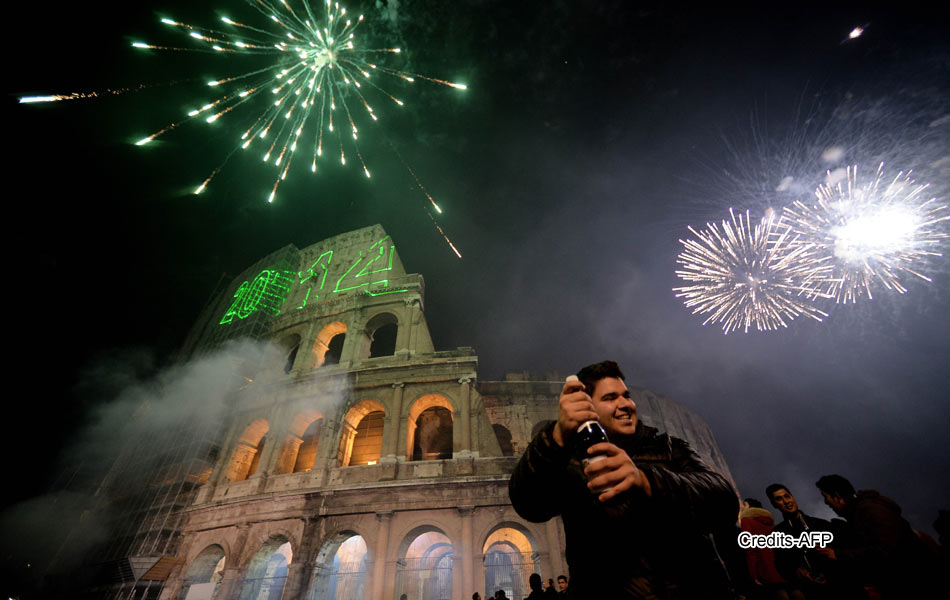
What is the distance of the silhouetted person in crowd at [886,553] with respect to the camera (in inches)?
99.0

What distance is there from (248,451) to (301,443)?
226 centimetres

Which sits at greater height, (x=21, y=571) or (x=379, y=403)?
(x=379, y=403)

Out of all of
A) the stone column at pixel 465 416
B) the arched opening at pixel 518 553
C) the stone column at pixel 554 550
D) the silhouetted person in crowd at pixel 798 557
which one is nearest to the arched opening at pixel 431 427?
the stone column at pixel 465 416

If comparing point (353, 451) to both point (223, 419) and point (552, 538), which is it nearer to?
point (223, 419)

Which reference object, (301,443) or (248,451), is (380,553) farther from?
(248,451)

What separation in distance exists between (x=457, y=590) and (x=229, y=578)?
7.38 metres

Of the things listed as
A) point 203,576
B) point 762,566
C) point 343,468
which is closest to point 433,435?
point 343,468

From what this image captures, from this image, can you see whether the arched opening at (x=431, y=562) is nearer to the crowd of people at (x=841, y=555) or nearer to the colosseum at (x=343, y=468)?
the colosseum at (x=343, y=468)

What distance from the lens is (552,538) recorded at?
10.8 metres

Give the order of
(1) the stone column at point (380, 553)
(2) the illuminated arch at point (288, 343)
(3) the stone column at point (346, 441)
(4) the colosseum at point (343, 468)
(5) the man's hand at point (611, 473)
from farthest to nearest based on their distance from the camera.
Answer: (2) the illuminated arch at point (288, 343) → (3) the stone column at point (346, 441) → (4) the colosseum at point (343, 468) → (1) the stone column at point (380, 553) → (5) the man's hand at point (611, 473)

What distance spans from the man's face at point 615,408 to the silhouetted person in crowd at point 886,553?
261 cm

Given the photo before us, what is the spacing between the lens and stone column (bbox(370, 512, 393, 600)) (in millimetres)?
10192

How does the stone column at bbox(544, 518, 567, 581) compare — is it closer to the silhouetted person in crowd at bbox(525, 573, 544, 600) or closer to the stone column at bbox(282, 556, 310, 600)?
the silhouetted person in crowd at bbox(525, 573, 544, 600)

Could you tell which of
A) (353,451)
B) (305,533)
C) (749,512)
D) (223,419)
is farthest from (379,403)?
(749,512)
